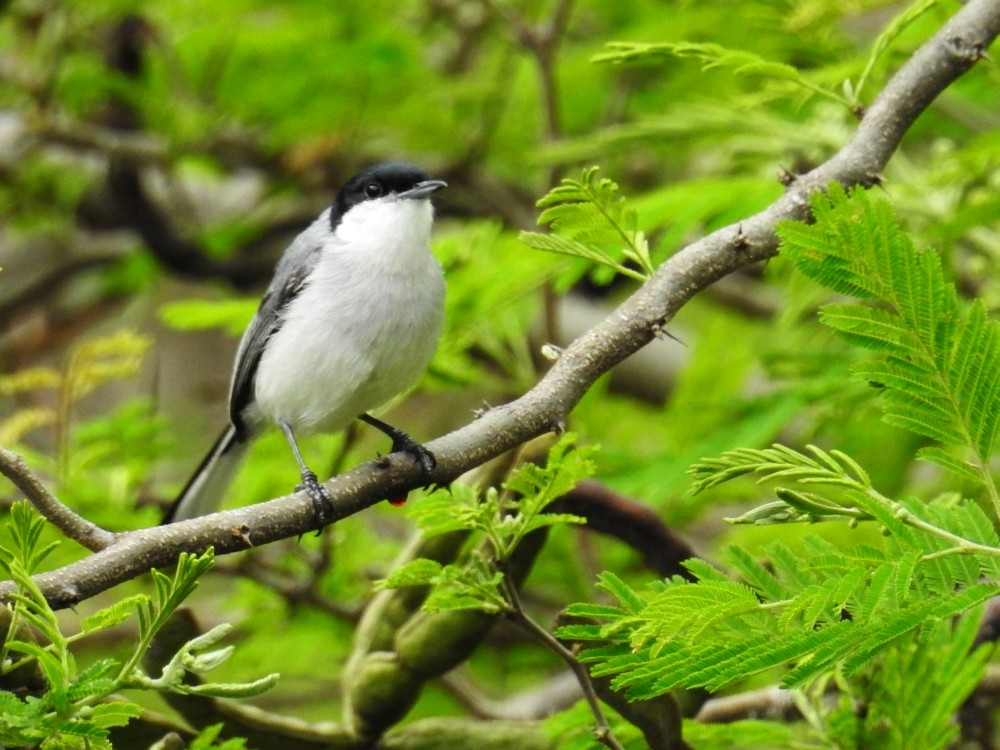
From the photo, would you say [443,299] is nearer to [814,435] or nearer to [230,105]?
[814,435]

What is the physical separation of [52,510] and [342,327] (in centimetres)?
150

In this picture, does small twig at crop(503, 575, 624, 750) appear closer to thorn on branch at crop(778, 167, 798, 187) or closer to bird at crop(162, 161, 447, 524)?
thorn on branch at crop(778, 167, 798, 187)

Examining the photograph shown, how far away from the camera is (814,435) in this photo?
347cm

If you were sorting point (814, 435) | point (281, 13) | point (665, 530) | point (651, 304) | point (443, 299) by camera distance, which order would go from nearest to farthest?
point (651, 304)
point (665, 530)
point (443, 299)
point (814, 435)
point (281, 13)

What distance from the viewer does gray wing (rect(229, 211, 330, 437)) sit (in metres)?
3.26

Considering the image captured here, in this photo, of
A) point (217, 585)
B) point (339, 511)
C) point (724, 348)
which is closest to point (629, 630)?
point (339, 511)

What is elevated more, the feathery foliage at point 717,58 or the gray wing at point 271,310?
the feathery foliage at point 717,58

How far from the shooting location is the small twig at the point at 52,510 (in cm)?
154

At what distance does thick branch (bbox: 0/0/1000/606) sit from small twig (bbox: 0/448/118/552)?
75mm

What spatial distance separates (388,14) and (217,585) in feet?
8.31

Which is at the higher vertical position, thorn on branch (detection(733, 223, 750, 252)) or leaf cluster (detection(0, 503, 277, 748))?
thorn on branch (detection(733, 223, 750, 252))

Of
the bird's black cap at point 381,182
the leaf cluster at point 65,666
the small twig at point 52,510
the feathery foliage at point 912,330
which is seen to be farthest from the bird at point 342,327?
the feathery foliage at point 912,330

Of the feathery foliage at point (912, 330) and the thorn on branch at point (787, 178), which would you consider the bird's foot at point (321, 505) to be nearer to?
the feathery foliage at point (912, 330)

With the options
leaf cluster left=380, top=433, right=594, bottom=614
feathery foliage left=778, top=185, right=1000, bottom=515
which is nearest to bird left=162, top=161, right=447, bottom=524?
leaf cluster left=380, top=433, right=594, bottom=614
